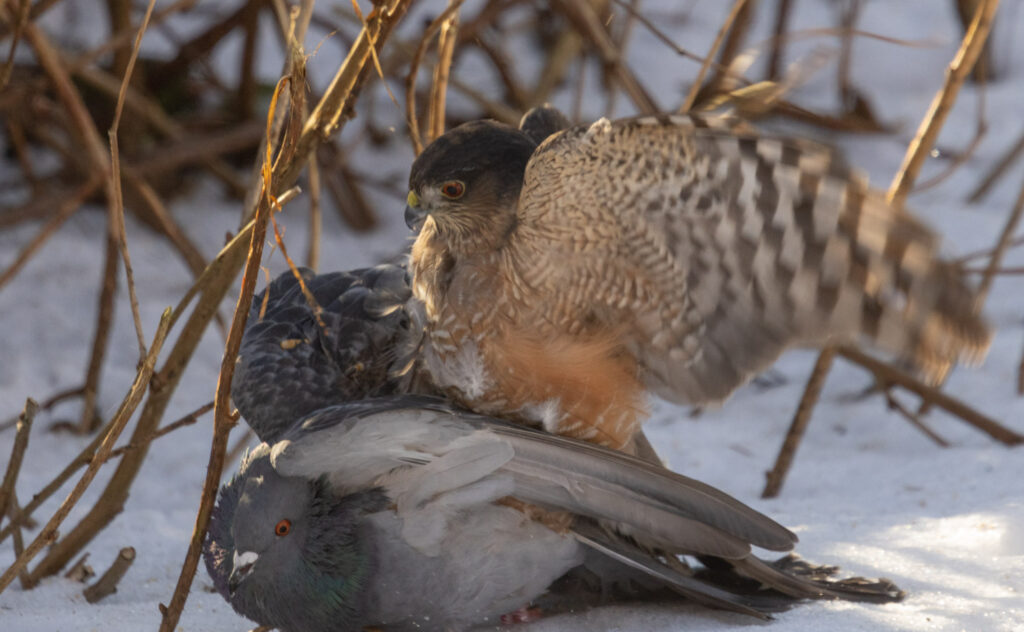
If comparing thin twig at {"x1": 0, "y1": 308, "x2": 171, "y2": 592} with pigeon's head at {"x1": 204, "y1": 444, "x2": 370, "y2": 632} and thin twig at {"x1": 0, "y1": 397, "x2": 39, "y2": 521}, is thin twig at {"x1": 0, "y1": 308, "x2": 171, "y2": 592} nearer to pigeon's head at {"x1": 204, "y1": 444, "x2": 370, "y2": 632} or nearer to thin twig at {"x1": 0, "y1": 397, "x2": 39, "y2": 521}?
pigeon's head at {"x1": 204, "y1": 444, "x2": 370, "y2": 632}

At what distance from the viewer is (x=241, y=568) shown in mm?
2100

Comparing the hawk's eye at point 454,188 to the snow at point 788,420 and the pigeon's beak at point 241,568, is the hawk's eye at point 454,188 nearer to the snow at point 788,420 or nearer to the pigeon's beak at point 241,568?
the pigeon's beak at point 241,568

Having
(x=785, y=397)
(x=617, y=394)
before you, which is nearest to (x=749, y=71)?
(x=785, y=397)

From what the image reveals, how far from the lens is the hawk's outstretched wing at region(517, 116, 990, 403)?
1948mm

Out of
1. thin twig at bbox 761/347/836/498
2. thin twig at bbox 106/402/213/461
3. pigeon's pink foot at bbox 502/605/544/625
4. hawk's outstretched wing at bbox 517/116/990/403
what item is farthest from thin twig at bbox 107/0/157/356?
thin twig at bbox 761/347/836/498

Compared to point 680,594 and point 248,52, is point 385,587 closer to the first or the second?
point 680,594

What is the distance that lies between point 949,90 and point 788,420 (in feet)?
4.66

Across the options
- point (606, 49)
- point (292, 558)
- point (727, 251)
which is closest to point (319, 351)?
point (292, 558)

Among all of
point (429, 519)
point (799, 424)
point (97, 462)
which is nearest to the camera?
point (97, 462)

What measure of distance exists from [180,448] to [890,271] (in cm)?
256

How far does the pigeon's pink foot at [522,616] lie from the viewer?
231cm

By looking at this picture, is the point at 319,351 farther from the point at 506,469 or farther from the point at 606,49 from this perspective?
the point at 606,49

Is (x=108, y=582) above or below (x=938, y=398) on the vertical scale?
below

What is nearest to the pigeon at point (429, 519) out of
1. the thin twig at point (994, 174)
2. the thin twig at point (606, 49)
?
the thin twig at point (606, 49)
